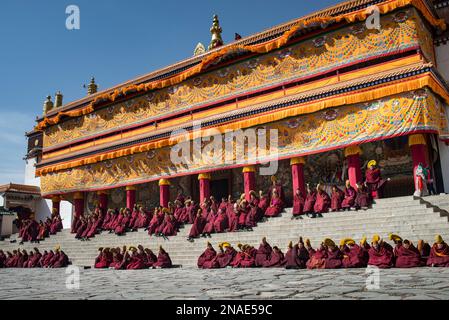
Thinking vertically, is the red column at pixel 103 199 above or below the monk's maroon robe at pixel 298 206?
above

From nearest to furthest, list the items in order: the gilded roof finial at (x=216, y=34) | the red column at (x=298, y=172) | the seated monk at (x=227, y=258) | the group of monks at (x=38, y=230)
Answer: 1. the seated monk at (x=227, y=258)
2. the red column at (x=298, y=172)
3. the group of monks at (x=38, y=230)
4. the gilded roof finial at (x=216, y=34)

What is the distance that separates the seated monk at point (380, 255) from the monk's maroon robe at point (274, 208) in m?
3.86

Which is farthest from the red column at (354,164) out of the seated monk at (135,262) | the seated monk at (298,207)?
the seated monk at (135,262)

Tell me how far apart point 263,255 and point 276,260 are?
352mm

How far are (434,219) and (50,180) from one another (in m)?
17.5

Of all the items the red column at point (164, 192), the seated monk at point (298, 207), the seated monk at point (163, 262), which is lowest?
the seated monk at point (163, 262)

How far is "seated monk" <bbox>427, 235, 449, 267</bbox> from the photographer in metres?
6.65

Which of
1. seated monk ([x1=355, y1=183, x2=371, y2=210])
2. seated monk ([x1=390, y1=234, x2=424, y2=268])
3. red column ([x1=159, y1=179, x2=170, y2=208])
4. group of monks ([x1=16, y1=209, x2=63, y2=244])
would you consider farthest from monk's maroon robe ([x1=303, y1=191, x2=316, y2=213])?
group of monks ([x1=16, y1=209, x2=63, y2=244])

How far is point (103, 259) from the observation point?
1096cm

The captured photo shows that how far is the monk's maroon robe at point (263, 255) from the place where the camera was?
860 centimetres

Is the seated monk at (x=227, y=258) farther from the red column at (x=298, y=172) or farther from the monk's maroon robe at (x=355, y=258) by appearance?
the red column at (x=298, y=172)

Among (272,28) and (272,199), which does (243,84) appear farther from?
(272,199)

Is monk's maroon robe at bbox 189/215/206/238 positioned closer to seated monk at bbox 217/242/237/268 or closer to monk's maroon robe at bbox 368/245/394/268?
seated monk at bbox 217/242/237/268

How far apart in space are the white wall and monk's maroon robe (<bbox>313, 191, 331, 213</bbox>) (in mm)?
15739
